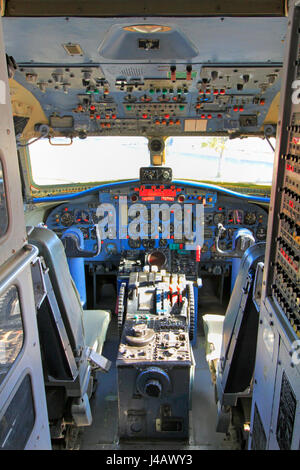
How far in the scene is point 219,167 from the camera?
14.5 meters

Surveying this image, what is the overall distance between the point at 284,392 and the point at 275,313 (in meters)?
0.26

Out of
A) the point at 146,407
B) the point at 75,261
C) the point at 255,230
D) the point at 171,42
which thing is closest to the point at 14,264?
the point at 171,42

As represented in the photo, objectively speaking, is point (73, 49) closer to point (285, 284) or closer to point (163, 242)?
point (285, 284)

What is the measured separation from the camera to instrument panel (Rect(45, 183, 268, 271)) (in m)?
4.88

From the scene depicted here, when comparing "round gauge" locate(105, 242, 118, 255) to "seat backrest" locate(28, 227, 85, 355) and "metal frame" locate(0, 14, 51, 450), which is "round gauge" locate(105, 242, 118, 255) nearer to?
"seat backrest" locate(28, 227, 85, 355)

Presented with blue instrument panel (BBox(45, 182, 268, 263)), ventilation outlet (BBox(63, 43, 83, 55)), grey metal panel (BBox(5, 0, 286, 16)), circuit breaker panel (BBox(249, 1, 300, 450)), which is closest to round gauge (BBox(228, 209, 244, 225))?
blue instrument panel (BBox(45, 182, 268, 263))

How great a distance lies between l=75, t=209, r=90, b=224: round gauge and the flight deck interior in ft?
0.07

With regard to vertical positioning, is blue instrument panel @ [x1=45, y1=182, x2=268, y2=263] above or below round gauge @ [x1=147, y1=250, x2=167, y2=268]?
above

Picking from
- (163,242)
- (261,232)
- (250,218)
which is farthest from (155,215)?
(261,232)

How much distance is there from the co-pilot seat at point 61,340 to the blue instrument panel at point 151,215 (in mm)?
2309

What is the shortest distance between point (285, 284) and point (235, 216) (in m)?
3.80

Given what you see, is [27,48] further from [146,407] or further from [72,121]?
[146,407]

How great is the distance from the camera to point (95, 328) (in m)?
3.81

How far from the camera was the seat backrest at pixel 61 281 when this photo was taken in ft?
7.30
